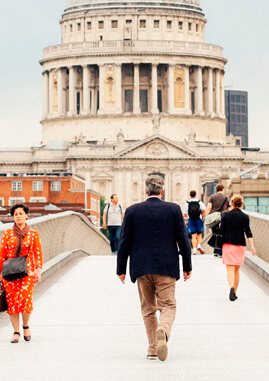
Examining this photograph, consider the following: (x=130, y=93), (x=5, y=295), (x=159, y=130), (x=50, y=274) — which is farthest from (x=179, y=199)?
(x=5, y=295)

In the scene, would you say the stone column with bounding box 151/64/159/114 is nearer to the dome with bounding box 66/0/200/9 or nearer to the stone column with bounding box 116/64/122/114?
the stone column with bounding box 116/64/122/114

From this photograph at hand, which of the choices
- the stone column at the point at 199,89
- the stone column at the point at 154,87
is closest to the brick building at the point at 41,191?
the stone column at the point at 154,87

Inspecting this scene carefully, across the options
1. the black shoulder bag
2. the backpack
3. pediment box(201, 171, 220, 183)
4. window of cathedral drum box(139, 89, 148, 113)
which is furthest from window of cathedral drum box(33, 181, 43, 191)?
the black shoulder bag

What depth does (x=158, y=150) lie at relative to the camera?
120 meters

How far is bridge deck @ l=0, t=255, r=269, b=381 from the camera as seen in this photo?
10.5 m

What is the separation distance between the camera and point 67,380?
10.1m

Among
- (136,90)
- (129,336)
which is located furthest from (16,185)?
(129,336)

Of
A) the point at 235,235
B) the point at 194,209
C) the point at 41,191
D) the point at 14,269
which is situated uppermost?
the point at 41,191

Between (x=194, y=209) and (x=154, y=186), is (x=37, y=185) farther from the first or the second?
(x=154, y=186)

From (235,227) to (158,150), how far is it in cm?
10333

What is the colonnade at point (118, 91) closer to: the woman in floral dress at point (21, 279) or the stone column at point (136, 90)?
the stone column at point (136, 90)

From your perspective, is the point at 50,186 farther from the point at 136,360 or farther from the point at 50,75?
the point at 136,360

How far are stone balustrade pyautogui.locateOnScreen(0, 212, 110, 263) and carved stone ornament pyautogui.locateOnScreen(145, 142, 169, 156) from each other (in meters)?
82.0

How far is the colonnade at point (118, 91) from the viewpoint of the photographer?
131750 mm
